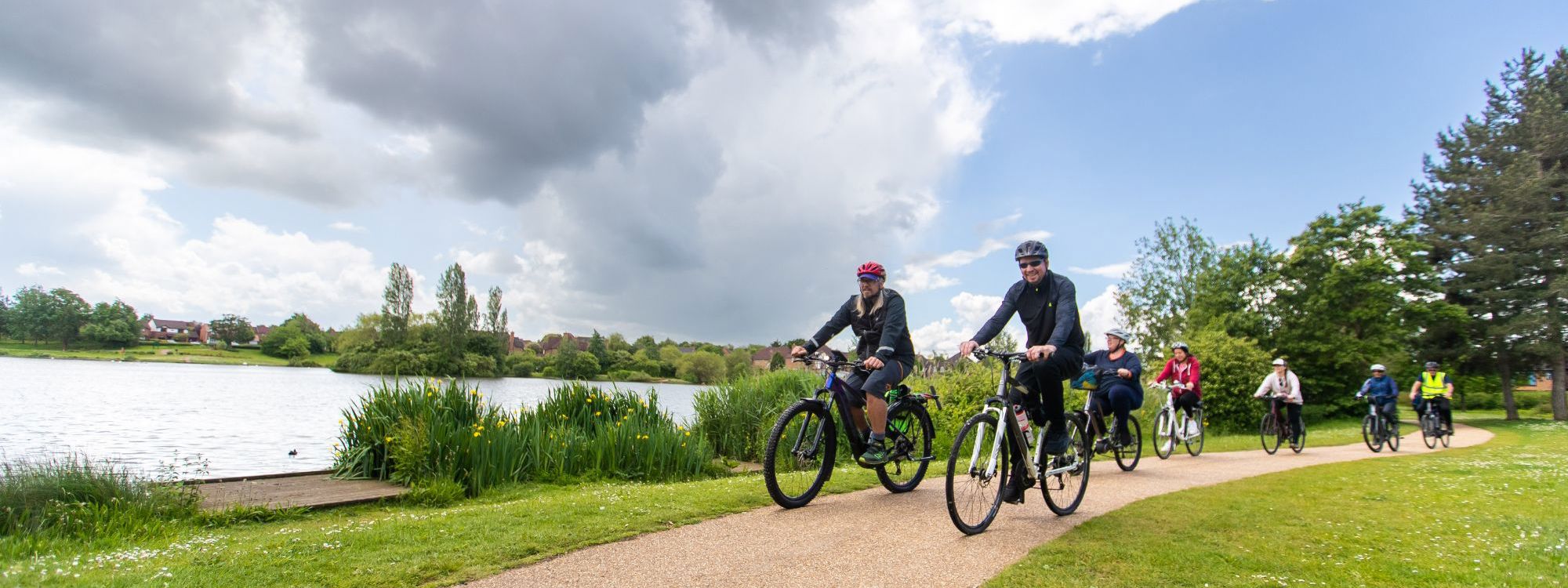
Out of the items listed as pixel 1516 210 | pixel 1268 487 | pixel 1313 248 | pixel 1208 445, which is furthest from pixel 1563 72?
pixel 1268 487

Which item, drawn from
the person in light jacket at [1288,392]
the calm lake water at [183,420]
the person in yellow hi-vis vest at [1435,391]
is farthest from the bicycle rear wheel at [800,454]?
the person in yellow hi-vis vest at [1435,391]

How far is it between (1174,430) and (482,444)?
9.79m

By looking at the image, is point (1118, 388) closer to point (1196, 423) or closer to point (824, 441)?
point (1196, 423)

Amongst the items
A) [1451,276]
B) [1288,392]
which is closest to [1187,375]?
[1288,392]

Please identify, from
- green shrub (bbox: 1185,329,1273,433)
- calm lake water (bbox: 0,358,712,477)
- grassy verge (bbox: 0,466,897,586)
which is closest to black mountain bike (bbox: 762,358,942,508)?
grassy verge (bbox: 0,466,897,586)

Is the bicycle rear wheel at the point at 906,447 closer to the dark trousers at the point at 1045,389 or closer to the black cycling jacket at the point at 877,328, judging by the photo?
the black cycling jacket at the point at 877,328

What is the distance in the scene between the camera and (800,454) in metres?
5.95

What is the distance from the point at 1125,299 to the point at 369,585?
176 feet

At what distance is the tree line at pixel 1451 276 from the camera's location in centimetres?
3206

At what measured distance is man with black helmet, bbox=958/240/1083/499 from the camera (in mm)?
5453

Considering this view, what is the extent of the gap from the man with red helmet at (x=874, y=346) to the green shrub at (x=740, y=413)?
623 cm

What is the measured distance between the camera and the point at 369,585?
3676 mm

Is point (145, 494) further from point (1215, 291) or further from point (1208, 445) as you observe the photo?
point (1215, 291)

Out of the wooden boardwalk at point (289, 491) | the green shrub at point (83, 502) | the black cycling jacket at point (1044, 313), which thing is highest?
the black cycling jacket at point (1044, 313)
